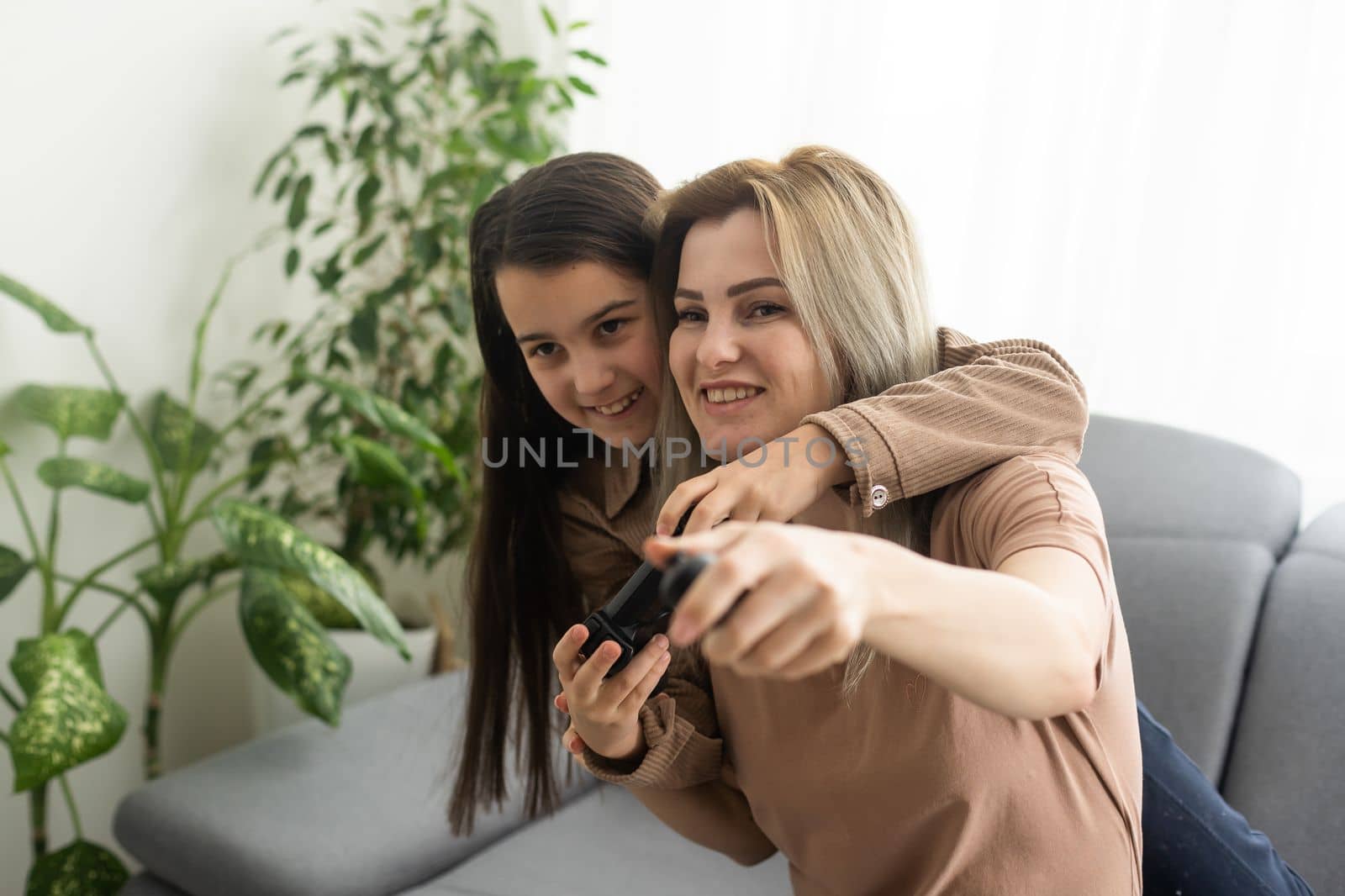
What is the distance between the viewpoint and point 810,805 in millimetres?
982

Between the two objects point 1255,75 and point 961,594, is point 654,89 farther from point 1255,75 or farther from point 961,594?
point 961,594

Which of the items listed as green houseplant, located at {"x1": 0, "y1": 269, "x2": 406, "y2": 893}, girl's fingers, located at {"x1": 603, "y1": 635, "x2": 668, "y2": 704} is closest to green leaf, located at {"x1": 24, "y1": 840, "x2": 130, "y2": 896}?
green houseplant, located at {"x1": 0, "y1": 269, "x2": 406, "y2": 893}

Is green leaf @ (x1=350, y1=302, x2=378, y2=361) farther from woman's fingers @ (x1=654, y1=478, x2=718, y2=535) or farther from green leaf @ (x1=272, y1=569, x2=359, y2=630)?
woman's fingers @ (x1=654, y1=478, x2=718, y2=535)

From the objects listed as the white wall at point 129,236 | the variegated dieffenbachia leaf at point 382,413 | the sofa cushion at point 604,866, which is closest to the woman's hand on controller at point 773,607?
the sofa cushion at point 604,866

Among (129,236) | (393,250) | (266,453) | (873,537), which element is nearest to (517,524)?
(873,537)

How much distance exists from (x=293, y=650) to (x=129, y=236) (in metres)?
1.03

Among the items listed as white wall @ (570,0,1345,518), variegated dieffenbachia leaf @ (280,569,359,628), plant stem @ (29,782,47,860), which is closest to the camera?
white wall @ (570,0,1345,518)

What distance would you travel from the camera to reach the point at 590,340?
1.06 meters

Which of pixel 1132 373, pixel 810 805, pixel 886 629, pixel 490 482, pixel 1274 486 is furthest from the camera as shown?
pixel 1132 373

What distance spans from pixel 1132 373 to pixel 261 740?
1.59m

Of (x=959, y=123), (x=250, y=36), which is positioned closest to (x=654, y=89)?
(x=959, y=123)

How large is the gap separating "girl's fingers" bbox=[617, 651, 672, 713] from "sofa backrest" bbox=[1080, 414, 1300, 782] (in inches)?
33.0

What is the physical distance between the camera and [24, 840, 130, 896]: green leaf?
164 centimetres

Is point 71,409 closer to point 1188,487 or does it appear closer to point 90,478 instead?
point 90,478
